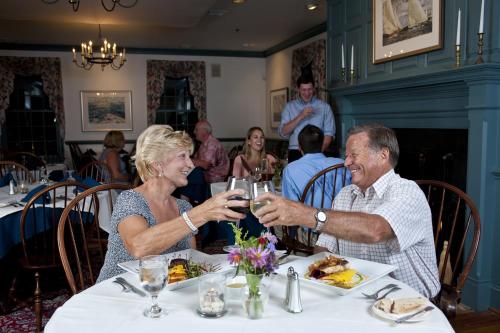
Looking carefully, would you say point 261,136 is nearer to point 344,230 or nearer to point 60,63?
point 344,230

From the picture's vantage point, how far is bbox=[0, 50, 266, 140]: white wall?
937 centimetres

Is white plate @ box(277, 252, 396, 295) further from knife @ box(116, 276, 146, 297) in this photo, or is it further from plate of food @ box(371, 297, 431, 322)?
knife @ box(116, 276, 146, 297)

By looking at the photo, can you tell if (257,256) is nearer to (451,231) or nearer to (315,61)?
(451,231)

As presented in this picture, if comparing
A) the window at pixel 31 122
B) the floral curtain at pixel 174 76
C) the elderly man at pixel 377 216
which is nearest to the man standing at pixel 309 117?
the elderly man at pixel 377 216

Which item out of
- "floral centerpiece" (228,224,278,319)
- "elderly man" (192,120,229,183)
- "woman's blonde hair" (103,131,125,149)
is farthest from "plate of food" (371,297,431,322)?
"woman's blonde hair" (103,131,125,149)

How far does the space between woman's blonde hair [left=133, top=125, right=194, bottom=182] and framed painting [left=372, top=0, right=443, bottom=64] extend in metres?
2.36

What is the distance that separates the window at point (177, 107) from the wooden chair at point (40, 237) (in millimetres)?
6810

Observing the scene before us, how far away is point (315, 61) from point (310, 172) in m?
4.94

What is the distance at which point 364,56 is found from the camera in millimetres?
4273

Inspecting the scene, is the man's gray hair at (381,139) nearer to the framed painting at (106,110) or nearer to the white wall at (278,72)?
the white wall at (278,72)

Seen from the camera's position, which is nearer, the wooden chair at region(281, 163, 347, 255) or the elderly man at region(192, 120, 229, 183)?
the wooden chair at region(281, 163, 347, 255)

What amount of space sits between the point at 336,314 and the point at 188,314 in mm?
381

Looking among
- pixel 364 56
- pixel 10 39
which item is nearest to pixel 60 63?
pixel 10 39

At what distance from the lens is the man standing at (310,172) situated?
118 inches
